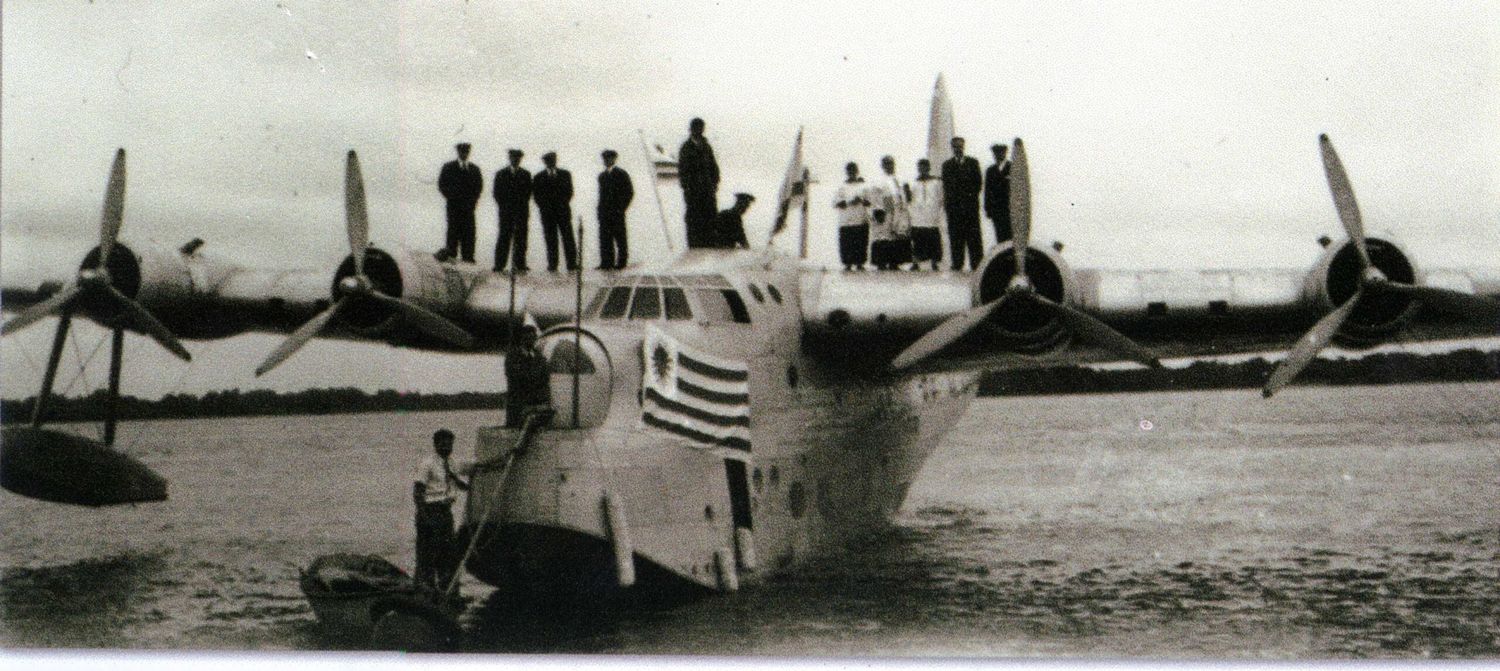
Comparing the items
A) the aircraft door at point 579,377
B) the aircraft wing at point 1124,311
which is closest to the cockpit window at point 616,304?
the aircraft door at point 579,377

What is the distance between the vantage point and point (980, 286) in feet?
32.7

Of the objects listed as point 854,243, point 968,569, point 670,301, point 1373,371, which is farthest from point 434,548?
point 1373,371

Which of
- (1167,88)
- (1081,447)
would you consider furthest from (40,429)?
(1081,447)

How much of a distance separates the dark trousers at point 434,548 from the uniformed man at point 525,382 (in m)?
0.75

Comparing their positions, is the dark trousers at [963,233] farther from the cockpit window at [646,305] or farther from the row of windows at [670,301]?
the cockpit window at [646,305]

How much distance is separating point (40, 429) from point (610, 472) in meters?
5.26

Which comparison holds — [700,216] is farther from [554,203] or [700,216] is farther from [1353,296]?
[1353,296]

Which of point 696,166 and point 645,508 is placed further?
point 696,166

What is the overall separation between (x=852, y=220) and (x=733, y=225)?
1255mm

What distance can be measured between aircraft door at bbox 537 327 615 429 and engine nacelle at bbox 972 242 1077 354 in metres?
2.84

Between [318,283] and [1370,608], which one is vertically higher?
[318,283]

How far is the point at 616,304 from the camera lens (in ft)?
32.4

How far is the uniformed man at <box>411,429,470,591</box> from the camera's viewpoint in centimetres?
880

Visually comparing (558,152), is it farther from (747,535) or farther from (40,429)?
(40,429)
